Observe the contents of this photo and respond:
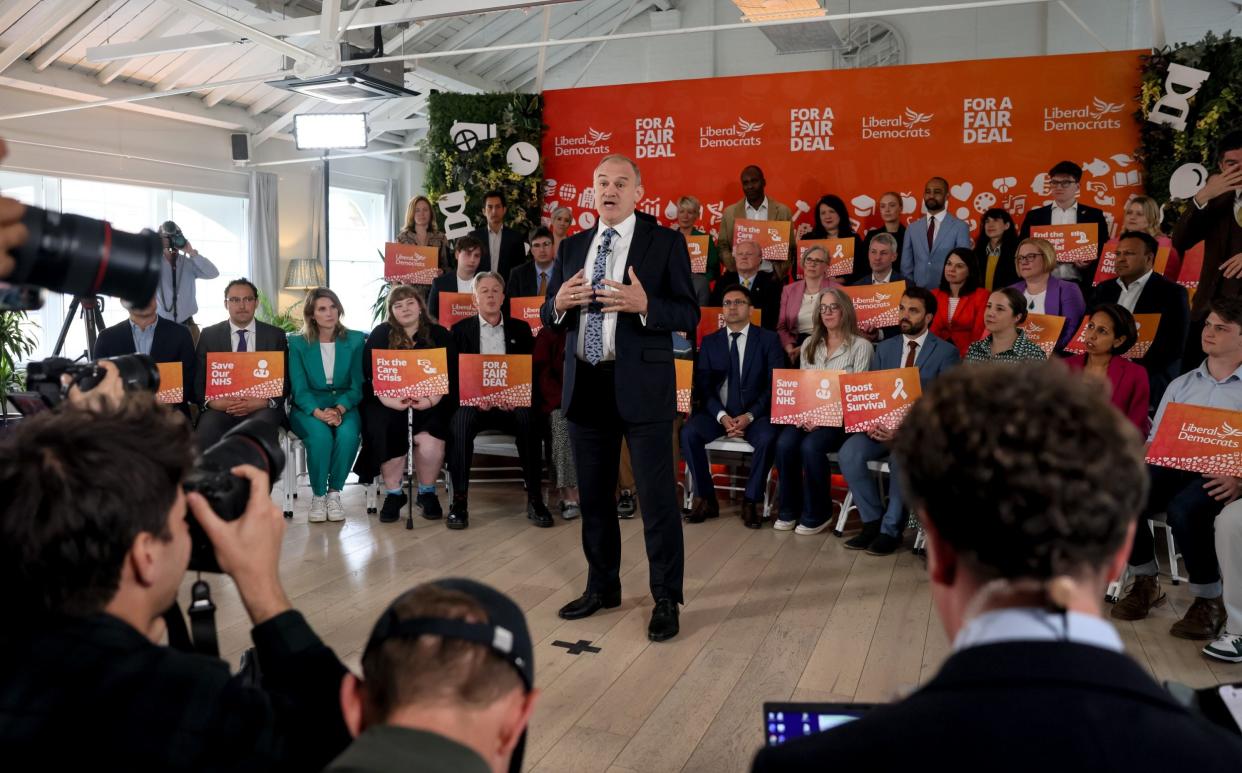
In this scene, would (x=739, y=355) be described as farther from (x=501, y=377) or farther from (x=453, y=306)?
(x=453, y=306)

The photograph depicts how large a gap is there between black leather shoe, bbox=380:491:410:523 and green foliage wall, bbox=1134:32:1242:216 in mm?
5222

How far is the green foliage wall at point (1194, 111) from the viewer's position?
239 inches

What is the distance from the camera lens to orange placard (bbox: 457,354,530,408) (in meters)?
5.18

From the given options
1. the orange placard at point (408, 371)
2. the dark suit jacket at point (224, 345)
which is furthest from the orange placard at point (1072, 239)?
the dark suit jacket at point (224, 345)

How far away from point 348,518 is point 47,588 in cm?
432

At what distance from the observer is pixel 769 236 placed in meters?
6.21

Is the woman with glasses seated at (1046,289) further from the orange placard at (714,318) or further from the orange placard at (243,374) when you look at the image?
the orange placard at (243,374)

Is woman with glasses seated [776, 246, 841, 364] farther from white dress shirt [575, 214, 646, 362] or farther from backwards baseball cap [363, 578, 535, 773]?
backwards baseball cap [363, 578, 535, 773]

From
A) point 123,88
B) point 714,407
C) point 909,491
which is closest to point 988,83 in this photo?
point 714,407

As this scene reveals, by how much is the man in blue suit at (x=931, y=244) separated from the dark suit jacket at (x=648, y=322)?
3327 mm

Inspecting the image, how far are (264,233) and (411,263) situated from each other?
6.23 metres

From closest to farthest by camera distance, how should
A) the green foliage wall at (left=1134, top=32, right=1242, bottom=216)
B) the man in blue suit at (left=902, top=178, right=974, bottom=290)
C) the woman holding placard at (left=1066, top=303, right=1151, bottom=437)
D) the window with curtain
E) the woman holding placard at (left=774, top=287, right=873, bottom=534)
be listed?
the woman holding placard at (left=1066, top=303, right=1151, bottom=437), the woman holding placard at (left=774, top=287, right=873, bottom=534), the green foliage wall at (left=1134, top=32, right=1242, bottom=216), the man in blue suit at (left=902, top=178, right=974, bottom=290), the window with curtain

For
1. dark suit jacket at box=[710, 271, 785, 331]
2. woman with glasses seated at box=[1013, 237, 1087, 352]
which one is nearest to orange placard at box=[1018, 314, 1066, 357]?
woman with glasses seated at box=[1013, 237, 1087, 352]

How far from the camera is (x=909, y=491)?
2.70ft
